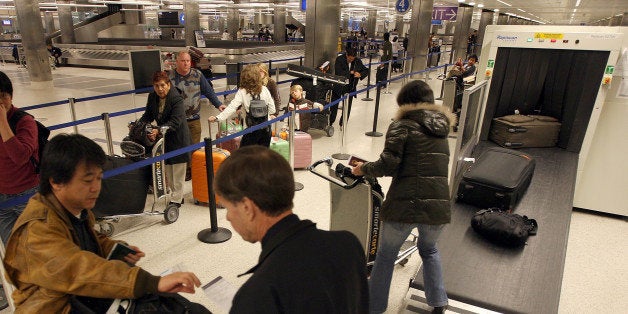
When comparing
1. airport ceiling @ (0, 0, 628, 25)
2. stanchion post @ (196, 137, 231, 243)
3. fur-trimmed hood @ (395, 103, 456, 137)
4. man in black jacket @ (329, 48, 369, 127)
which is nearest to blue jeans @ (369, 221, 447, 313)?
fur-trimmed hood @ (395, 103, 456, 137)

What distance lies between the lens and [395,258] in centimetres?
252

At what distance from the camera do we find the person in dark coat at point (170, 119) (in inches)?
155

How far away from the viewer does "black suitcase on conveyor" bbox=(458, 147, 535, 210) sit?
12.4 ft

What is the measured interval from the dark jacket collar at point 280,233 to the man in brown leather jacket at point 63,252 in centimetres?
74

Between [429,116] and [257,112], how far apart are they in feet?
8.59

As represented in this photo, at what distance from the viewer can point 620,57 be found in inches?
166

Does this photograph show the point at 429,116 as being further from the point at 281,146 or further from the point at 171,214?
the point at 281,146

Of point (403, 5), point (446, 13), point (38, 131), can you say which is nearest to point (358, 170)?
point (38, 131)

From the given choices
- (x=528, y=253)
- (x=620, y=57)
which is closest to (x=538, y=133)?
(x=620, y=57)

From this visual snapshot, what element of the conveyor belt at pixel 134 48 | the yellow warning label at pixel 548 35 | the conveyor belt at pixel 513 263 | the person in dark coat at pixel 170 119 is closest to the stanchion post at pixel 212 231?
the person in dark coat at pixel 170 119

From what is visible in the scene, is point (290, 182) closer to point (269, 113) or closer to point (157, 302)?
point (157, 302)

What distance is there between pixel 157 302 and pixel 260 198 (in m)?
0.92

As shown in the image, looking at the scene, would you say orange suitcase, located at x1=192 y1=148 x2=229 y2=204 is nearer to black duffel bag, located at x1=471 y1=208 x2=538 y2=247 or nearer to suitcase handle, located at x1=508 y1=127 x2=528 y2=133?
black duffel bag, located at x1=471 y1=208 x2=538 y2=247

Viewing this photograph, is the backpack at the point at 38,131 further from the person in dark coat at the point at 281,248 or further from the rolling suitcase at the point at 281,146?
the rolling suitcase at the point at 281,146
